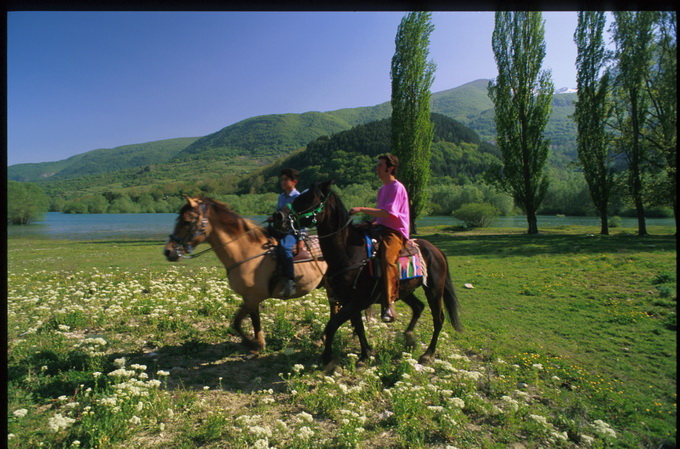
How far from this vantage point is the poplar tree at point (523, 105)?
23.9 meters

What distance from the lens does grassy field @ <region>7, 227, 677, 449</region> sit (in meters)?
3.02

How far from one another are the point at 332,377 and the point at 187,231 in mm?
2727

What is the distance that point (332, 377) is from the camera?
3904 millimetres

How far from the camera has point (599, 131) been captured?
22.3 meters

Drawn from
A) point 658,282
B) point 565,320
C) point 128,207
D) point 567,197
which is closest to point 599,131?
point 658,282

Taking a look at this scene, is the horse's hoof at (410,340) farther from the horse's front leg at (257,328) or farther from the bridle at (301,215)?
the bridle at (301,215)

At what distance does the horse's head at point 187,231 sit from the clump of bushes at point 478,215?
3386 centimetres

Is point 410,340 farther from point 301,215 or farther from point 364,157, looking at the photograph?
point 364,157

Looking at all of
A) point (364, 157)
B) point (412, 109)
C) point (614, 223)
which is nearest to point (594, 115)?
point (412, 109)

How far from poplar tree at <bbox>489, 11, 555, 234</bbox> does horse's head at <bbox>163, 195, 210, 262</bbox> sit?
26.6 meters

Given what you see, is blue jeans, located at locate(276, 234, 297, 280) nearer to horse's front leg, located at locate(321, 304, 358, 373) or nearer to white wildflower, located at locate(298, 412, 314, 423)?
horse's front leg, located at locate(321, 304, 358, 373)

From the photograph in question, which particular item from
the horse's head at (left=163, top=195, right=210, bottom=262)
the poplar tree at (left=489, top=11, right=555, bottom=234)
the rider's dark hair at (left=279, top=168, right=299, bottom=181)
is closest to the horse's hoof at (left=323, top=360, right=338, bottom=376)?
the horse's head at (left=163, top=195, right=210, bottom=262)

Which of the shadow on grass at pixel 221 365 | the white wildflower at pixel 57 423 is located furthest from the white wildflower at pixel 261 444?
the white wildflower at pixel 57 423

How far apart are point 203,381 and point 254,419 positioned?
5.01ft
